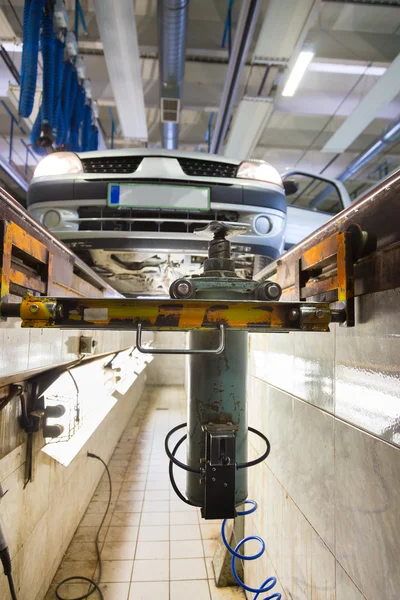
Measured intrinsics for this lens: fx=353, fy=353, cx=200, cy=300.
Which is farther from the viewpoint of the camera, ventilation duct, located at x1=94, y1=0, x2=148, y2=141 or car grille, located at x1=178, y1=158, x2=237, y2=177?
ventilation duct, located at x1=94, y1=0, x2=148, y2=141

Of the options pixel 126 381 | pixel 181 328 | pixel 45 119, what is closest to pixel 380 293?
A: pixel 181 328

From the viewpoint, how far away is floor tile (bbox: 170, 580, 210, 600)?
8.16 feet

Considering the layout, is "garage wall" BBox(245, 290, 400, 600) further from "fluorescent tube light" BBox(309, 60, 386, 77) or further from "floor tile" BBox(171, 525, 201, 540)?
"fluorescent tube light" BBox(309, 60, 386, 77)

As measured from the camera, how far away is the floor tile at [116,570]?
2657 mm

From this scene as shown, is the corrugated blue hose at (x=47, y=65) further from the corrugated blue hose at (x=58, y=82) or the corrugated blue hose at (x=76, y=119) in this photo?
the corrugated blue hose at (x=76, y=119)

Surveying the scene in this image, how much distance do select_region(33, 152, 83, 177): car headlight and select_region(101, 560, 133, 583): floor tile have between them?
301 centimetres

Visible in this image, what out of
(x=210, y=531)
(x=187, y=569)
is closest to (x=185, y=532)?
(x=210, y=531)

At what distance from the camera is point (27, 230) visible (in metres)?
1.28

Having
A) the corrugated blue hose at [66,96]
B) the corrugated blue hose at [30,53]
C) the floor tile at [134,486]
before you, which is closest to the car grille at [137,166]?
the corrugated blue hose at [30,53]

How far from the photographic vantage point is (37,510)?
2121 mm

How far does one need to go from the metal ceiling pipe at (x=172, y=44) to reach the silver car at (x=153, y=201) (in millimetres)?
1315

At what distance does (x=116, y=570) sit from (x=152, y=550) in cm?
37

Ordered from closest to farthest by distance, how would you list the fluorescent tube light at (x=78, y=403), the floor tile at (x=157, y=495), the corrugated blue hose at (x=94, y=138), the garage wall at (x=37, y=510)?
the garage wall at (x=37, y=510) < the fluorescent tube light at (x=78, y=403) < the floor tile at (x=157, y=495) < the corrugated blue hose at (x=94, y=138)

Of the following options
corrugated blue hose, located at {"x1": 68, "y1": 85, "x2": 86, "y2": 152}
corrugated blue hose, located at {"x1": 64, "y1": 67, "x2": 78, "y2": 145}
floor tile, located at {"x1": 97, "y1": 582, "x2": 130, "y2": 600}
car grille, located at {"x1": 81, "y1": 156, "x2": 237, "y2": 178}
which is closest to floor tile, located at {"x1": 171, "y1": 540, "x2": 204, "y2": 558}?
floor tile, located at {"x1": 97, "y1": 582, "x2": 130, "y2": 600}
